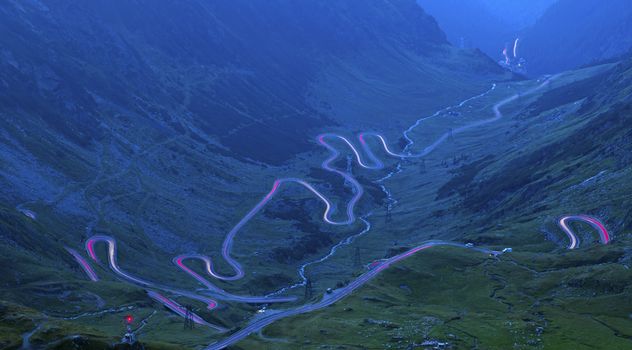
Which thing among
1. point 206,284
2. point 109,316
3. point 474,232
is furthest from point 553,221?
point 109,316

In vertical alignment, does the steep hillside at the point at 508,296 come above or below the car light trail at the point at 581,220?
below

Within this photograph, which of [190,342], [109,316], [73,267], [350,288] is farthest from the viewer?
[73,267]

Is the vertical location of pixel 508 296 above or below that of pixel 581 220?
below

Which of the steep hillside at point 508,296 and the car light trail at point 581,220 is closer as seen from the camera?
the steep hillside at point 508,296

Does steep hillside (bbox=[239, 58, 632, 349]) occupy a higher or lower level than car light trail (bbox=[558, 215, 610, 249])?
lower

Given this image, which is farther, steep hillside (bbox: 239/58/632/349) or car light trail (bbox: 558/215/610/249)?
car light trail (bbox: 558/215/610/249)

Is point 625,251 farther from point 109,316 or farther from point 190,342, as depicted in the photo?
point 109,316

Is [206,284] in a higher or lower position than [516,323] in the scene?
higher

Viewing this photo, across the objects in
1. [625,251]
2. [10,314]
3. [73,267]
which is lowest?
[10,314]

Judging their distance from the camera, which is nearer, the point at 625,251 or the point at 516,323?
the point at 516,323

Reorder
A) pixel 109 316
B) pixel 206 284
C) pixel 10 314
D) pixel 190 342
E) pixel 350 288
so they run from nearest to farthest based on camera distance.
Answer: pixel 10 314 < pixel 190 342 < pixel 109 316 < pixel 350 288 < pixel 206 284

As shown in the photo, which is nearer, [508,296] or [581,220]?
[508,296]
